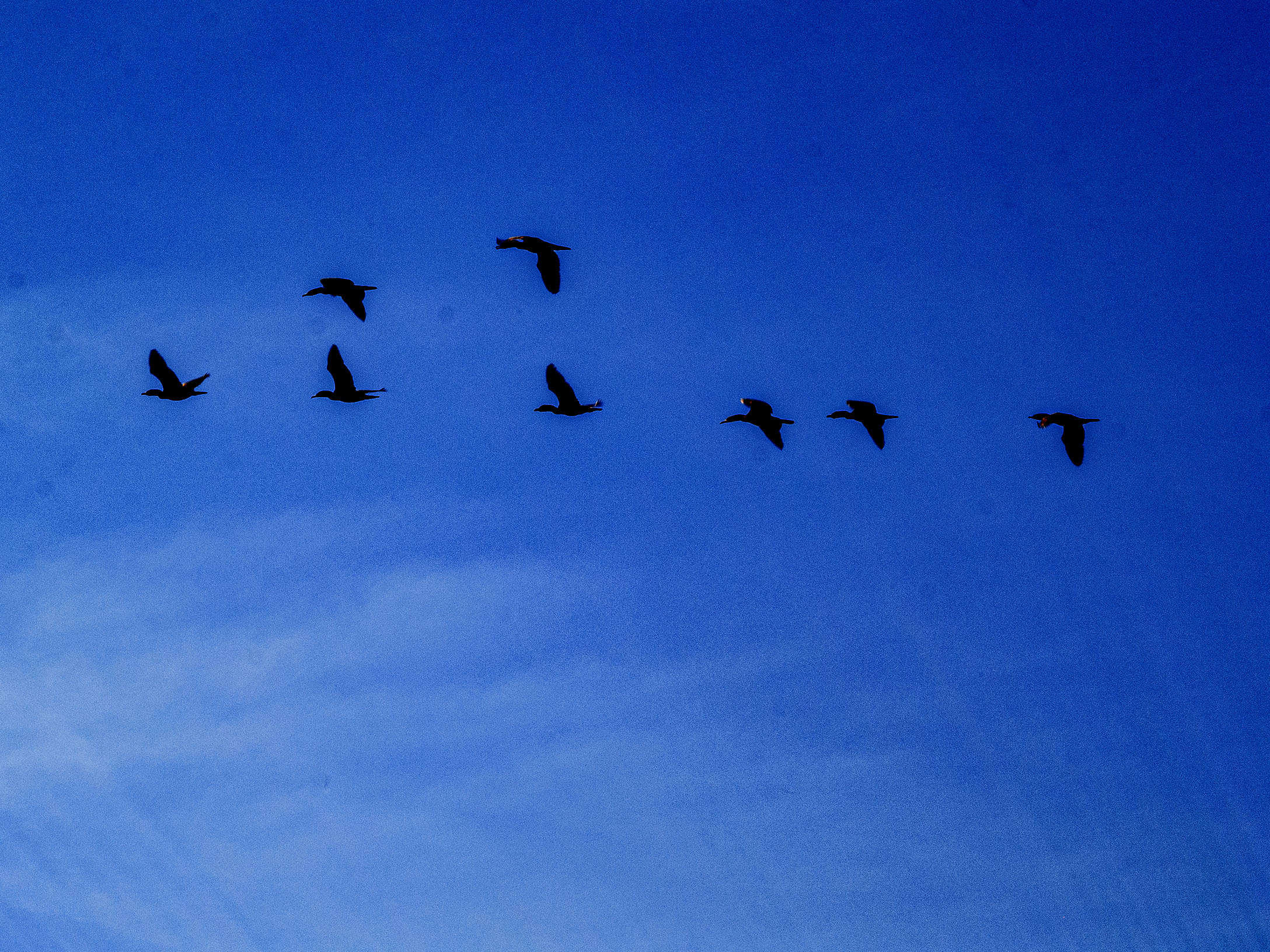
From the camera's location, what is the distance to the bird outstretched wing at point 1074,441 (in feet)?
129

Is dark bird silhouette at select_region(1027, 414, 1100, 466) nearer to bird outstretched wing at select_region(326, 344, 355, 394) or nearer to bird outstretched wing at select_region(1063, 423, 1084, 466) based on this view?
bird outstretched wing at select_region(1063, 423, 1084, 466)

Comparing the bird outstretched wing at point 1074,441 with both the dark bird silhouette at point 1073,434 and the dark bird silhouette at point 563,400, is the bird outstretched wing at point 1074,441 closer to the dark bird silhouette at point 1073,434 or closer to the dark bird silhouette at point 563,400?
the dark bird silhouette at point 1073,434

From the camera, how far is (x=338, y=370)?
3847cm

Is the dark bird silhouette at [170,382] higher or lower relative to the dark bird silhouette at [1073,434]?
lower

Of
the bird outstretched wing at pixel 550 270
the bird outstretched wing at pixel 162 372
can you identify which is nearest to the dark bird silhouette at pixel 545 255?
the bird outstretched wing at pixel 550 270

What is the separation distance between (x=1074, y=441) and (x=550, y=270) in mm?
15771

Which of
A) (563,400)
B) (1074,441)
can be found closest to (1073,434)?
(1074,441)

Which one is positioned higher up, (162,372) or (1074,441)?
(1074,441)

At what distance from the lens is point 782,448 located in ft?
136

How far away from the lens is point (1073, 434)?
39469mm

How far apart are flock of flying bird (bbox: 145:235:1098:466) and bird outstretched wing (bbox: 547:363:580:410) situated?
0.02 metres

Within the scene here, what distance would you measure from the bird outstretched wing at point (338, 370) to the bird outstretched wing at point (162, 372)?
4.39 meters

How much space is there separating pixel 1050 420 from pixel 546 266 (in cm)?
1507

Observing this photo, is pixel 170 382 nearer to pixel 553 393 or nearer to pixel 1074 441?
pixel 553 393
